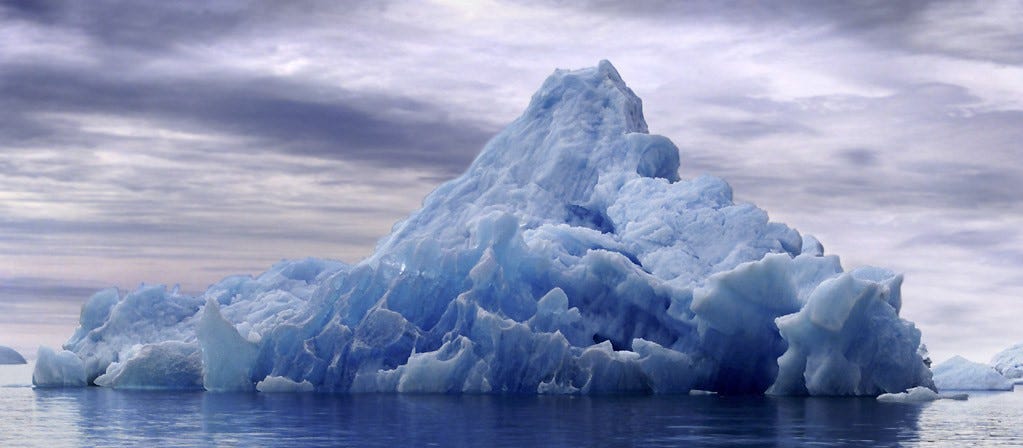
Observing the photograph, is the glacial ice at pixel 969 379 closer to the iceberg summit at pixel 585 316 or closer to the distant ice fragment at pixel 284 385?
the iceberg summit at pixel 585 316

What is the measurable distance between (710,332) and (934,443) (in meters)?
15.5

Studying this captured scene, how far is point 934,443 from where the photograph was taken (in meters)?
18.6

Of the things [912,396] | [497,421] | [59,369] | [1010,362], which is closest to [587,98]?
[912,396]

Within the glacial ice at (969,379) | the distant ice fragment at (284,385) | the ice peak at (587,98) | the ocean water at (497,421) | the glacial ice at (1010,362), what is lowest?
the ocean water at (497,421)

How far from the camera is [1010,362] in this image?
76125 millimetres

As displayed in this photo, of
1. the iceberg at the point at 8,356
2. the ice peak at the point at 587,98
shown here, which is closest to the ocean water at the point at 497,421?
the ice peak at the point at 587,98

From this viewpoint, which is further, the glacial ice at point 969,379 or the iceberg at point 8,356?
the iceberg at point 8,356

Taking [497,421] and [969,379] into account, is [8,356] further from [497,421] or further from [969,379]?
[497,421]

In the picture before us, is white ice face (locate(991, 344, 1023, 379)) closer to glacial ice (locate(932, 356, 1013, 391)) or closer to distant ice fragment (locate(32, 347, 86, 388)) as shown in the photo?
glacial ice (locate(932, 356, 1013, 391))

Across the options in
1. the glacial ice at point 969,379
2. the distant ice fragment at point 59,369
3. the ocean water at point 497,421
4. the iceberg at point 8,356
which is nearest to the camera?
the ocean water at point 497,421

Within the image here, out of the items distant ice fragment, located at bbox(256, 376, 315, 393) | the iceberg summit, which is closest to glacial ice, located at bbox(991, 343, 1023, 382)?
the iceberg summit

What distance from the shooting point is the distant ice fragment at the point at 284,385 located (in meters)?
34.6

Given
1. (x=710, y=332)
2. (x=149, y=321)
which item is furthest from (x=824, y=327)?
(x=149, y=321)

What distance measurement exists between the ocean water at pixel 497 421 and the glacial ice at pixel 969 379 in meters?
21.1
